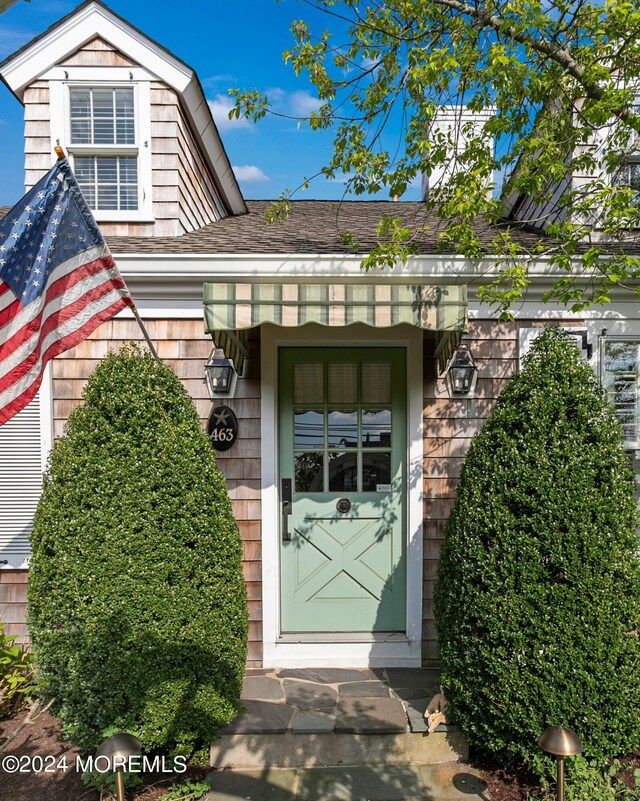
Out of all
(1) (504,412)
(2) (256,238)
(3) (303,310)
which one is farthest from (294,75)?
(1) (504,412)

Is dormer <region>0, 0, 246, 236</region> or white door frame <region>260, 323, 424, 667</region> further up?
dormer <region>0, 0, 246, 236</region>

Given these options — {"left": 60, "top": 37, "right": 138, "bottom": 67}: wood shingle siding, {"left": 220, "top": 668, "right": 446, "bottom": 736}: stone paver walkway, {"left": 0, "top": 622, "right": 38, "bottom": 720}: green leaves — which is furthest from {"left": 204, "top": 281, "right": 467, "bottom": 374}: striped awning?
Answer: {"left": 60, "top": 37, "right": 138, "bottom": 67}: wood shingle siding

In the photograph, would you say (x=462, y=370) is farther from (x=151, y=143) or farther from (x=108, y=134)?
(x=108, y=134)

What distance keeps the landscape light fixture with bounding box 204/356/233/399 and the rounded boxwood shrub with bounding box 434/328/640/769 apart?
1.98m

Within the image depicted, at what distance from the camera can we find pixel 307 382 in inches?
158

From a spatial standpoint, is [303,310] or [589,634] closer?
[589,634]

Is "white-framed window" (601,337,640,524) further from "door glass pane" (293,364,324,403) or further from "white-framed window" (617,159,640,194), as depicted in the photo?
"door glass pane" (293,364,324,403)

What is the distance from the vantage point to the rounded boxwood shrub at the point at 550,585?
2.55 metres

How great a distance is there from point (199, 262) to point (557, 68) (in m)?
2.92

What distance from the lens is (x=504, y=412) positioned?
2.92 metres

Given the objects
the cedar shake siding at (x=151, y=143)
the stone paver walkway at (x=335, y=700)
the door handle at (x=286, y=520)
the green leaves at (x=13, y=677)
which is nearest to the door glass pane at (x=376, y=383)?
the door handle at (x=286, y=520)

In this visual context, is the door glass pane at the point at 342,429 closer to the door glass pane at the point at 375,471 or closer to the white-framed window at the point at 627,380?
the door glass pane at the point at 375,471

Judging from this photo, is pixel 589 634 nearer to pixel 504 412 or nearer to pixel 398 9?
pixel 504 412

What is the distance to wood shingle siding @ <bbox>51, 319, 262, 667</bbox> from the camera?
12.8ft
